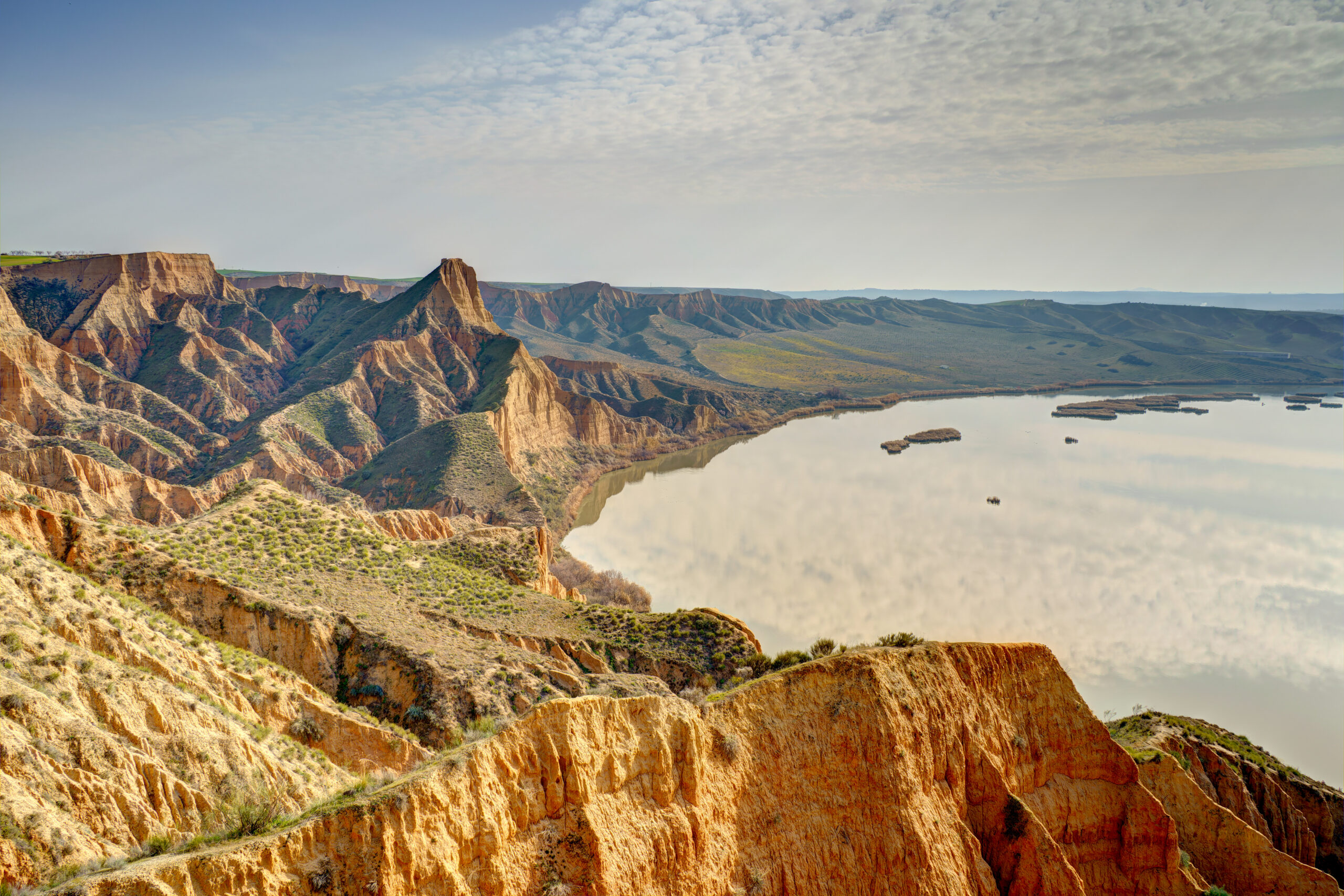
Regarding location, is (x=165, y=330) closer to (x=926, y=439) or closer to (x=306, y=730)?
(x=306, y=730)

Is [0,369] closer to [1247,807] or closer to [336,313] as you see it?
[336,313]

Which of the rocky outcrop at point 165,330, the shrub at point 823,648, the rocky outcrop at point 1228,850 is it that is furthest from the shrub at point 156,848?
the rocky outcrop at point 165,330

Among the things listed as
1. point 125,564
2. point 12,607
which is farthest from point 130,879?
point 125,564

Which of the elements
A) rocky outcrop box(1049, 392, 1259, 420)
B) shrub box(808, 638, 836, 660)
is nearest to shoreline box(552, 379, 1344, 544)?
rocky outcrop box(1049, 392, 1259, 420)

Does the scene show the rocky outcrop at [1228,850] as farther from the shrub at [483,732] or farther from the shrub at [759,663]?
the shrub at [483,732]

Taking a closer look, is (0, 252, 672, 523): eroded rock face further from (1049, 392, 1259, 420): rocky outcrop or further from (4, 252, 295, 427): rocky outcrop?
(1049, 392, 1259, 420): rocky outcrop
